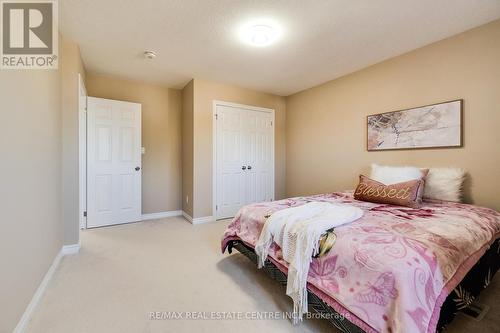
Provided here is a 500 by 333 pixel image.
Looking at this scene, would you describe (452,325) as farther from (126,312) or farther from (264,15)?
(264,15)

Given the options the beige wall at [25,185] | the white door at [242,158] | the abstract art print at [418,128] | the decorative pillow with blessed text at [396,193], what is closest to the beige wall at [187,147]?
the white door at [242,158]

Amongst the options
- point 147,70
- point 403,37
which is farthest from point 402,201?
point 147,70

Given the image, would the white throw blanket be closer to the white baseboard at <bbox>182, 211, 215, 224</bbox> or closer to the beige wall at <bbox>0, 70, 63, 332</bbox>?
the beige wall at <bbox>0, 70, 63, 332</bbox>

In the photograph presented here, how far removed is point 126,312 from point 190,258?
2.89 ft

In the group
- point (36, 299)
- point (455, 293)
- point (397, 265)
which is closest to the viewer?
point (397, 265)

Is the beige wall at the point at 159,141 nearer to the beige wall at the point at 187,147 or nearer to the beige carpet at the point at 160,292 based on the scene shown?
the beige wall at the point at 187,147

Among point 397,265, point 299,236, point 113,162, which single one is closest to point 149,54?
point 113,162

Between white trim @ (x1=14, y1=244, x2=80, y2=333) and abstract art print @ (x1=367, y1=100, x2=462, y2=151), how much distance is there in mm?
3763

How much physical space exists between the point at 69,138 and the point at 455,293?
140 inches

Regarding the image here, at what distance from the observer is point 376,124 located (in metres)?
3.05

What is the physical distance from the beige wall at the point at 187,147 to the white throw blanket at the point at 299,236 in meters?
2.32

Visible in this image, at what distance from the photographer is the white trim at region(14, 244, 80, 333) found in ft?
4.58

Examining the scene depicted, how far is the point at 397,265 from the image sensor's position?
3.45 feet

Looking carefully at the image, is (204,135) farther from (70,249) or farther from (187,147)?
(70,249)
